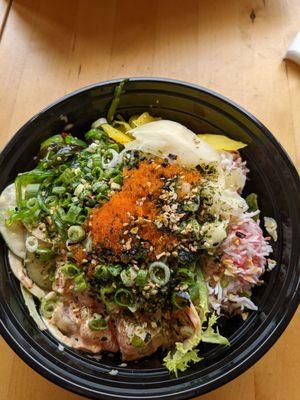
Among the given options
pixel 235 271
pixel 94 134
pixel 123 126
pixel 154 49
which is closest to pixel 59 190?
pixel 94 134

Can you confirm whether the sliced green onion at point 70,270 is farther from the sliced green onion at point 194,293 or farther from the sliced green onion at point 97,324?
the sliced green onion at point 194,293

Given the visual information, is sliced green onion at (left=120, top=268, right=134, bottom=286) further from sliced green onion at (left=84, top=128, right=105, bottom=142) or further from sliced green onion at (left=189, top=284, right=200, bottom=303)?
sliced green onion at (left=84, top=128, right=105, bottom=142)

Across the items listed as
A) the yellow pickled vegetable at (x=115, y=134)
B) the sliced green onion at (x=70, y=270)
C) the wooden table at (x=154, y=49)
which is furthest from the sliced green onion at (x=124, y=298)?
the wooden table at (x=154, y=49)

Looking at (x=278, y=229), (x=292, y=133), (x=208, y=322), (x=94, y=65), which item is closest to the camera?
(x=208, y=322)

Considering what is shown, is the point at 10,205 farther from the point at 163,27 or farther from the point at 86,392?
the point at 163,27

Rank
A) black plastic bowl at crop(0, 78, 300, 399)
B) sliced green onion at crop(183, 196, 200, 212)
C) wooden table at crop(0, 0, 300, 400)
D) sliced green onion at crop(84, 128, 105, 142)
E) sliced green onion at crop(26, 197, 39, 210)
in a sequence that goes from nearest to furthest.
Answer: black plastic bowl at crop(0, 78, 300, 399)
sliced green onion at crop(183, 196, 200, 212)
sliced green onion at crop(26, 197, 39, 210)
sliced green onion at crop(84, 128, 105, 142)
wooden table at crop(0, 0, 300, 400)

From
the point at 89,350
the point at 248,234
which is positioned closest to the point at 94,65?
the point at 248,234

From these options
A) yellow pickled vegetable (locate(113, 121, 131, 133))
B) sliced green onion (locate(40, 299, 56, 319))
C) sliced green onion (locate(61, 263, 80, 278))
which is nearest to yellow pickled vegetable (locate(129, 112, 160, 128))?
yellow pickled vegetable (locate(113, 121, 131, 133))
